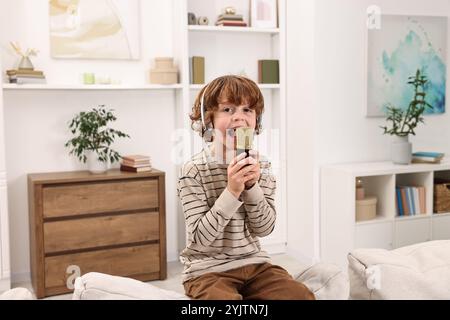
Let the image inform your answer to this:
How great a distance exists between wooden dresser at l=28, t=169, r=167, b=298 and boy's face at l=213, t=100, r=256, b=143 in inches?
71.3

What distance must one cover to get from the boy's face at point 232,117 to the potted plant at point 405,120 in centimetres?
216

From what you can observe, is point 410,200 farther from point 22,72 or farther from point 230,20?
point 22,72

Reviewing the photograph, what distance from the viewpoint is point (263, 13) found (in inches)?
148

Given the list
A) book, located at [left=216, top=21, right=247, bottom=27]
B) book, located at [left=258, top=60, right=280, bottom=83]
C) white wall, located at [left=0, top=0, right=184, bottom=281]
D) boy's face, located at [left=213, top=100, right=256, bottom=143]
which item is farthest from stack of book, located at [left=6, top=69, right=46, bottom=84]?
boy's face, located at [left=213, top=100, right=256, bottom=143]

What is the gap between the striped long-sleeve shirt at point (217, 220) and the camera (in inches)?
56.4

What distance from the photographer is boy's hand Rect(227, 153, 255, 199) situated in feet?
4.50

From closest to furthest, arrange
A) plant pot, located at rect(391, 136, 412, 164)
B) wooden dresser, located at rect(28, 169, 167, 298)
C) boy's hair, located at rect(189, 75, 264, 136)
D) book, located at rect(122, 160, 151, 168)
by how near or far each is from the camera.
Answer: boy's hair, located at rect(189, 75, 264, 136), wooden dresser, located at rect(28, 169, 167, 298), book, located at rect(122, 160, 151, 168), plant pot, located at rect(391, 136, 412, 164)

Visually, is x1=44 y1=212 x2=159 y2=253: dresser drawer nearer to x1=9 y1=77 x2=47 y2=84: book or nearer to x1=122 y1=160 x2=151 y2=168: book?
x1=122 y1=160 x2=151 y2=168: book

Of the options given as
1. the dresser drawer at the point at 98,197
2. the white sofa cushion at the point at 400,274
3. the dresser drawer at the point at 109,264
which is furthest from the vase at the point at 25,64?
the white sofa cushion at the point at 400,274

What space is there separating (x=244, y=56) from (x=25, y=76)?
4.84 feet

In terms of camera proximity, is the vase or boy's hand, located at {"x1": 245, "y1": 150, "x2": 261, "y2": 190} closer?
boy's hand, located at {"x1": 245, "y1": 150, "x2": 261, "y2": 190}

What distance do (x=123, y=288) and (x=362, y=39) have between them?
2955mm

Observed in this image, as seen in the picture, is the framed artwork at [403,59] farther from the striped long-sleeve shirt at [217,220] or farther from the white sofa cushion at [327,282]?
the white sofa cushion at [327,282]
